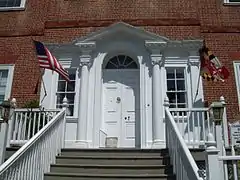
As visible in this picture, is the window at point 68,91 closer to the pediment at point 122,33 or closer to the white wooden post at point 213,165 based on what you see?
the pediment at point 122,33

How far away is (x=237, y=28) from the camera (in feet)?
32.8

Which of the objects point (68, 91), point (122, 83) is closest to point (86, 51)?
point (68, 91)

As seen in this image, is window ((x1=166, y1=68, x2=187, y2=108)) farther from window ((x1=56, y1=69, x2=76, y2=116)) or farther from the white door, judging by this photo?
window ((x1=56, y1=69, x2=76, y2=116))

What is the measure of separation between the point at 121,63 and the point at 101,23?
162 centimetres

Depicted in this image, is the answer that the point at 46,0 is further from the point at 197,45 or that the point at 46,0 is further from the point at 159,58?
the point at 197,45

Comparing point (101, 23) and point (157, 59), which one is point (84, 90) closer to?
point (157, 59)

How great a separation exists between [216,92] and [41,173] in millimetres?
5992

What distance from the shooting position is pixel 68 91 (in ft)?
30.9

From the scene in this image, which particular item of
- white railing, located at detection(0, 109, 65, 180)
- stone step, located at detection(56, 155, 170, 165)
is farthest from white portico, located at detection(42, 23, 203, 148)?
stone step, located at detection(56, 155, 170, 165)

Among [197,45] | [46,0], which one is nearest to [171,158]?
[197,45]

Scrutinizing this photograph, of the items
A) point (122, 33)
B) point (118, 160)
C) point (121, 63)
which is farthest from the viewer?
point (121, 63)

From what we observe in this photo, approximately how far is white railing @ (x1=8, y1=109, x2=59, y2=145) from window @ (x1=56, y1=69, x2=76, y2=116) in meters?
1.60

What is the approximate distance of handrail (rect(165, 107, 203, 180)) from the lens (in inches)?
162

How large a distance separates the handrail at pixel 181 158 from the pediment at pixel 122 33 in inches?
145
